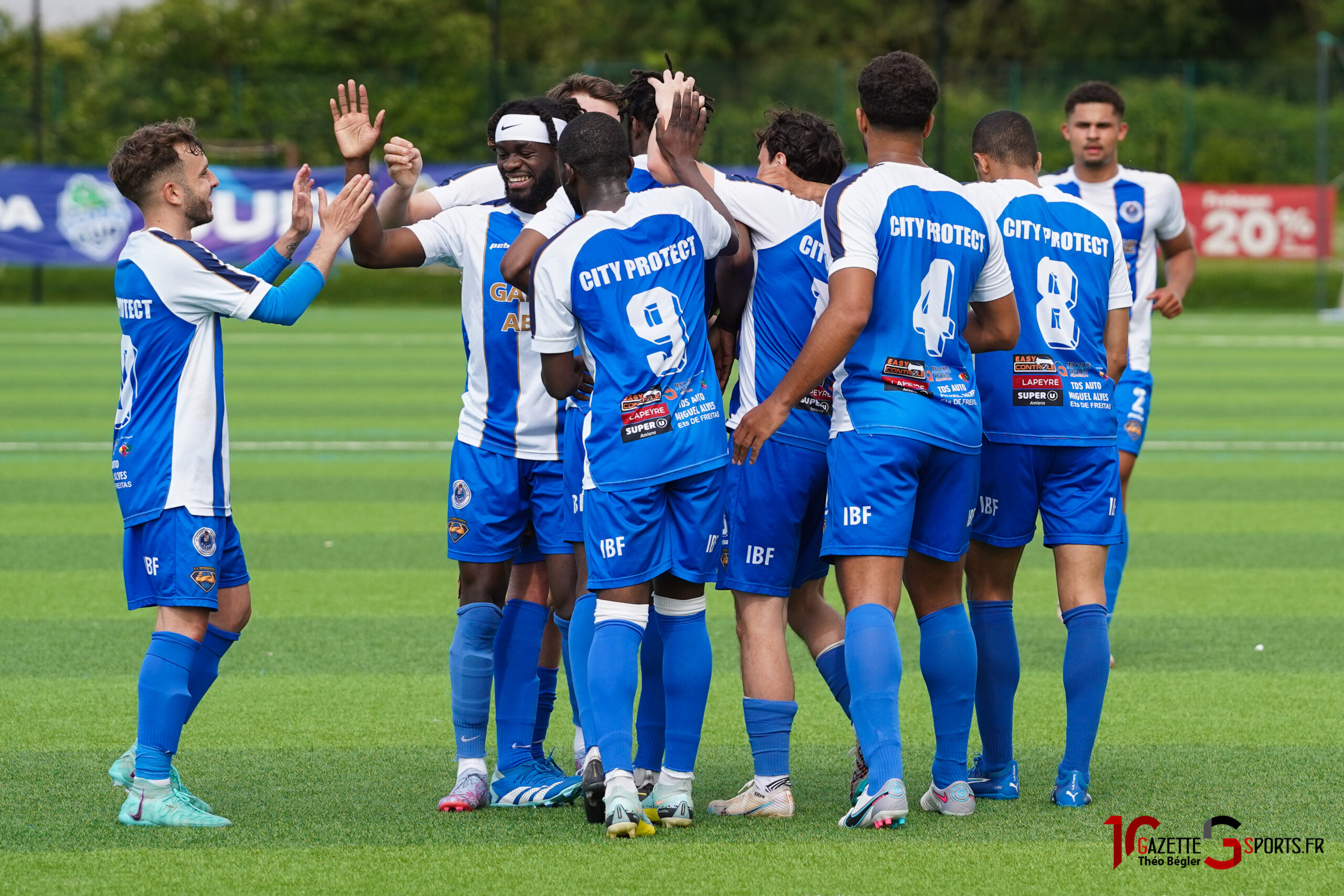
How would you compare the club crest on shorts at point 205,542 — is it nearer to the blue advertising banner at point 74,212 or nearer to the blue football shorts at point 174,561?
the blue football shorts at point 174,561

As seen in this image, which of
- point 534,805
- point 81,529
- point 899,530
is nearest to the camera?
point 899,530

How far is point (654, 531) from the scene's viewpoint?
15.7 feet

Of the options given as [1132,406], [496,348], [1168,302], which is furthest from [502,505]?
[1168,302]

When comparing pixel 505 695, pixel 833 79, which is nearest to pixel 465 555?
pixel 505 695

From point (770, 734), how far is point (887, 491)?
87 cm

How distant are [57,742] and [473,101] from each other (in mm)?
30101

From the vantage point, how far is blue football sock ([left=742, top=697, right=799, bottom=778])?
5008mm

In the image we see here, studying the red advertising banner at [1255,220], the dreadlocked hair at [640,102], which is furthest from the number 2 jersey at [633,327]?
the red advertising banner at [1255,220]

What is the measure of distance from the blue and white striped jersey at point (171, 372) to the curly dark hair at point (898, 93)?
194 cm

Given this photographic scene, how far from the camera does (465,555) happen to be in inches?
209

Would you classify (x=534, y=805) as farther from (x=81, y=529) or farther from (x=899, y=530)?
(x=81, y=529)

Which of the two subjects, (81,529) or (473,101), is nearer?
(81,529)

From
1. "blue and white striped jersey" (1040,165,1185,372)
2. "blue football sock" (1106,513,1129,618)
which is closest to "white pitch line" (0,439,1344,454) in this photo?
"blue and white striped jersey" (1040,165,1185,372)

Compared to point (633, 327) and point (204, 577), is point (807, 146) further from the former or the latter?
point (204, 577)
